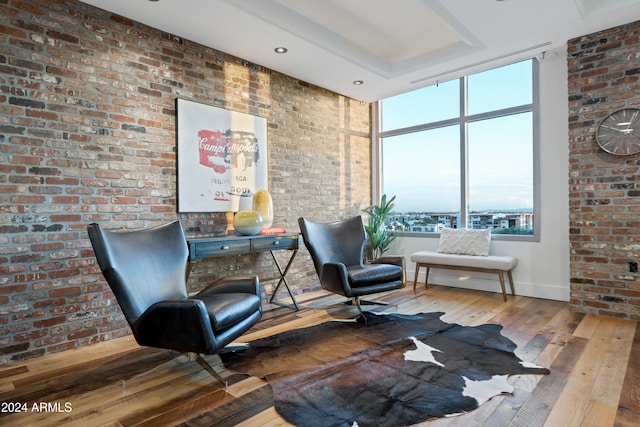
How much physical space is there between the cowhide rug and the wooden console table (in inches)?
34.2

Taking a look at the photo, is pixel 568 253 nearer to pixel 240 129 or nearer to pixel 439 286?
pixel 439 286

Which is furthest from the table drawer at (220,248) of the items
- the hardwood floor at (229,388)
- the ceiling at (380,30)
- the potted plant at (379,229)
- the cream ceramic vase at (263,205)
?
the potted plant at (379,229)

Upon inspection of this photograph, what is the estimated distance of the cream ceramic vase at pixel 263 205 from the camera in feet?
12.6

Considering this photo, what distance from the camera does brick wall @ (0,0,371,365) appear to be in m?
2.61

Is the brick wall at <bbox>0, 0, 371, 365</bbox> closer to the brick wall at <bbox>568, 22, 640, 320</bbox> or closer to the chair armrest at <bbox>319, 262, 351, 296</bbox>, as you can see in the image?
the chair armrest at <bbox>319, 262, 351, 296</bbox>

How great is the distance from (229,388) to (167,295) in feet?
2.61

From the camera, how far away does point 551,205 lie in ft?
13.6

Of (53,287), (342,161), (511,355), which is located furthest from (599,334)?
(53,287)

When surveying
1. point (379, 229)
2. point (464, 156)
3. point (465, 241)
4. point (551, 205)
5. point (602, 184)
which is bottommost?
point (465, 241)

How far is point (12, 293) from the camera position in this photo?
258 cm

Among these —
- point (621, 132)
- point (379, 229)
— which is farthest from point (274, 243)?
point (621, 132)

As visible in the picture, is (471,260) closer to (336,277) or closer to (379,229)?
(379,229)

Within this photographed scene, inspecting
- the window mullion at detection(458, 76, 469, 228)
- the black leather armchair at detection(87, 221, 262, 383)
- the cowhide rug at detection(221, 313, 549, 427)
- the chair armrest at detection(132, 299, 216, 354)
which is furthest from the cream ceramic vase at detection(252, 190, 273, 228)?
the window mullion at detection(458, 76, 469, 228)

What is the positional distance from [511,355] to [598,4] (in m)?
3.14
